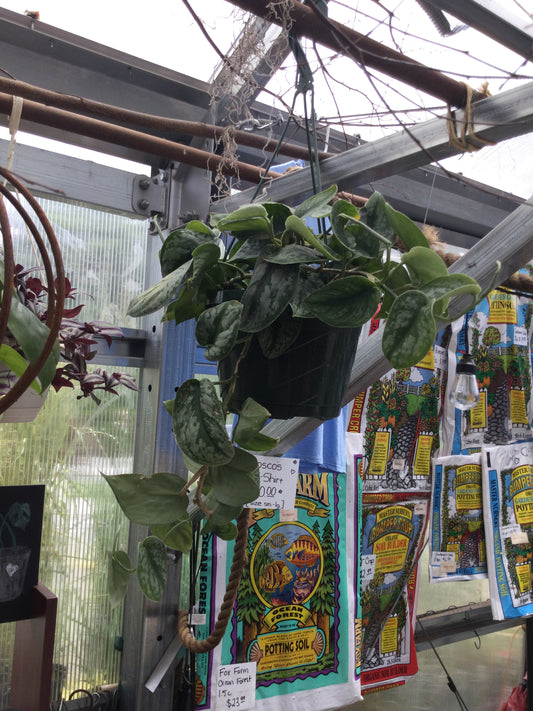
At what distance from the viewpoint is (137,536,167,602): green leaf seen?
572 millimetres

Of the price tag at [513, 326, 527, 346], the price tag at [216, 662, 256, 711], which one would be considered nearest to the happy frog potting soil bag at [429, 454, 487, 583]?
the price tag at [513, 326, 527, 346]

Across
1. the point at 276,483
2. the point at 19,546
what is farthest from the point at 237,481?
the point at 19,546

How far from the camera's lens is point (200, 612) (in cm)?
127

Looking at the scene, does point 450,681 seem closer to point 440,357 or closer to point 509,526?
point 509,526

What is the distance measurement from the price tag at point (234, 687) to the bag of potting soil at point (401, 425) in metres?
0.63

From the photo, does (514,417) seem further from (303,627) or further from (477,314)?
(303,627)

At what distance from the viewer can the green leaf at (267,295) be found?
0.52 metres

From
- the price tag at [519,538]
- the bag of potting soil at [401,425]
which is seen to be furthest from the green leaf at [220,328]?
the price tag at [519,538]

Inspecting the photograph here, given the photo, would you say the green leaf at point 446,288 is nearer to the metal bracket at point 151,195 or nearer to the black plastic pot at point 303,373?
the black plastic pot at point 303,373

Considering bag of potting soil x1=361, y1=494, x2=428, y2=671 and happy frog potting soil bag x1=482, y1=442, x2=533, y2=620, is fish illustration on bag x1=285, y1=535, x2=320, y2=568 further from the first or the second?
happy frog potting soil bag x1=482, y1=442, x2=533, y2=620

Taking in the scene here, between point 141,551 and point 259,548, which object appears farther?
point 259,548

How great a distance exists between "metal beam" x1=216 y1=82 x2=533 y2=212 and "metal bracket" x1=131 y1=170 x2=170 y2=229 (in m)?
0.43

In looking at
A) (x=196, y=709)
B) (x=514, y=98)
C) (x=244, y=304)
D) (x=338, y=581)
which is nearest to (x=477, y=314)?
(x=338, y=581)

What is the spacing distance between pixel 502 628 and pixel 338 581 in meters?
1.37
